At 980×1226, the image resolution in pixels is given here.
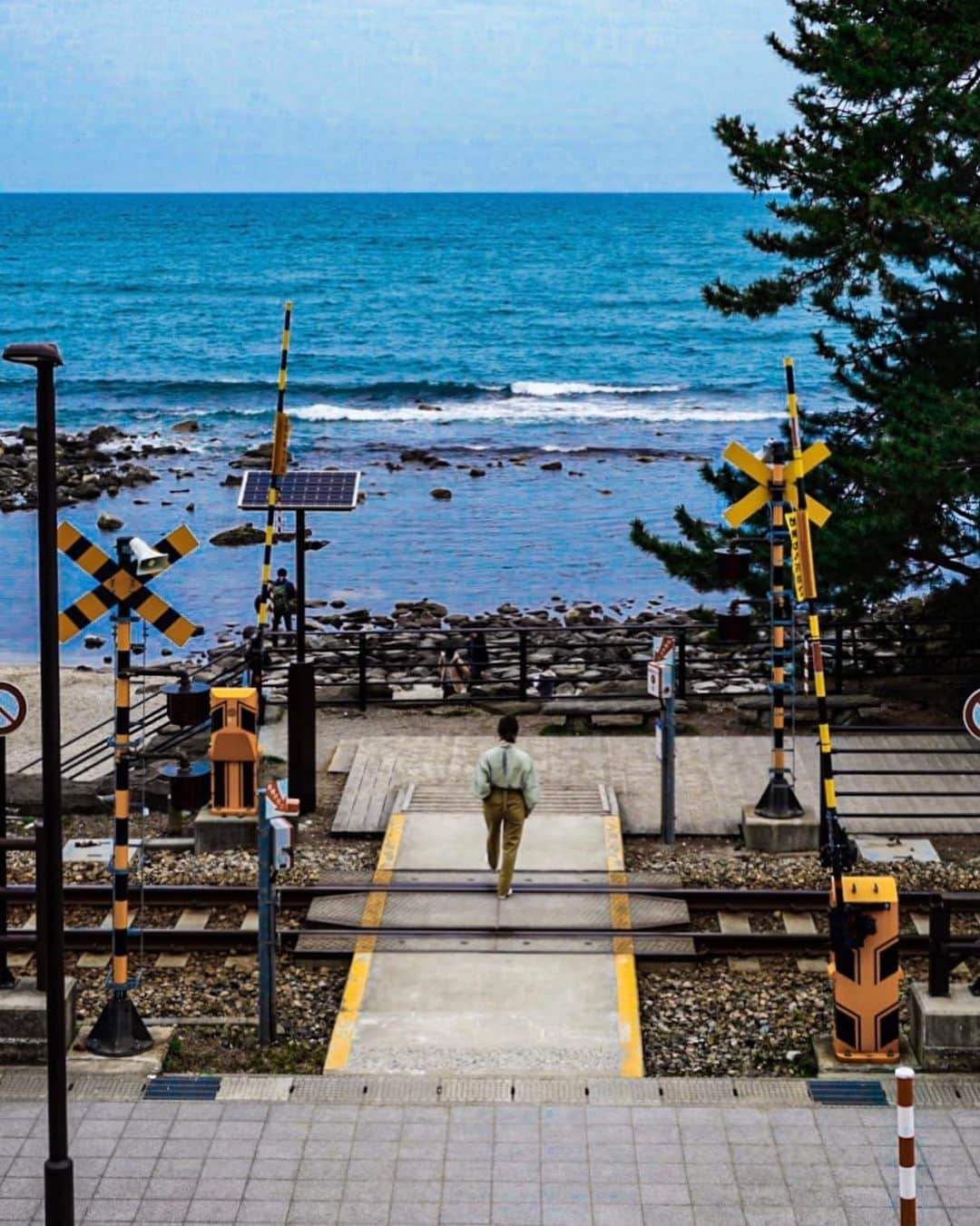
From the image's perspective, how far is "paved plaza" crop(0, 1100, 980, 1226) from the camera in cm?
987

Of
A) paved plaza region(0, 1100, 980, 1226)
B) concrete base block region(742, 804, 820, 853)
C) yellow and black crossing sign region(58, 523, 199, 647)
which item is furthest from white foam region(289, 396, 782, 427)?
paved plaza region(0, 1100, 980, 1226)

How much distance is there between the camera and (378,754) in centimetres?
1966

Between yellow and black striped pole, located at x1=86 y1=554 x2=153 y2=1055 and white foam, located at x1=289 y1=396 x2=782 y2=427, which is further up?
white foam, located at x1=289 y1=396 x2=782 y2=427

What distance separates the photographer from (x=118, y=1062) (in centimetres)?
1191

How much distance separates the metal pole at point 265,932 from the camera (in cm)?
1238

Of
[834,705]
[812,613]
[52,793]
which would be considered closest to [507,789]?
[812,613]

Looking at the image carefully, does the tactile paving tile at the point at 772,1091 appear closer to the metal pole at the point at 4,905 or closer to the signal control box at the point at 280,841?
the signal control box at the point at 280,841

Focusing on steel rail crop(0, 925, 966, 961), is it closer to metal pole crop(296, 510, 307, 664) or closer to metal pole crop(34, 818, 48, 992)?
metal pole crop(34, 818, 48, 992)

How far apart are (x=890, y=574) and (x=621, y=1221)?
12.6 metres

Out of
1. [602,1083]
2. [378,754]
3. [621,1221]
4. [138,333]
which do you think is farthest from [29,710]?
[138,333]

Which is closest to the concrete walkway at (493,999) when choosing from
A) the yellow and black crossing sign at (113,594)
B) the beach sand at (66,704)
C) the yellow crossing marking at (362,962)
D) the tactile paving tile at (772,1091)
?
the yellow crossing marking at (362,962)

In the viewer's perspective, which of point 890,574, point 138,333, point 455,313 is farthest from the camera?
point 455,313

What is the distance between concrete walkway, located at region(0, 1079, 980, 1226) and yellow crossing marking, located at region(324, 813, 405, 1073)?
107cm

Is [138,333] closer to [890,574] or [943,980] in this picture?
[890,574]
